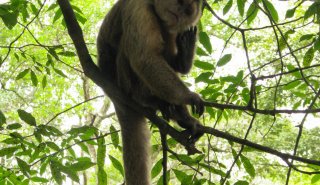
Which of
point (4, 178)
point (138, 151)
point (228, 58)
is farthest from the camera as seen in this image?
point (138, 151)

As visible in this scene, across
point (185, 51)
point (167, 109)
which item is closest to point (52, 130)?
point (167, 109)

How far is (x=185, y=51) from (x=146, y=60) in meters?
0.49

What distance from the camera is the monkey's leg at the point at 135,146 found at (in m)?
2.74

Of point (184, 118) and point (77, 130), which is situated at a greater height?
point (184, 118)

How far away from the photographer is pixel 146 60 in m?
2.53

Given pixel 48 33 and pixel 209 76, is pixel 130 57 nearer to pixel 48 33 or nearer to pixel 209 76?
pixel 209 76

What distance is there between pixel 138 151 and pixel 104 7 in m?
9.81

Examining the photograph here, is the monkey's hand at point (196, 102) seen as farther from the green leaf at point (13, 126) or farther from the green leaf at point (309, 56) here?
the green leaf at point (13, 126)

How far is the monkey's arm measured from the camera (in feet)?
9.60

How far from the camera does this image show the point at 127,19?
274 cm

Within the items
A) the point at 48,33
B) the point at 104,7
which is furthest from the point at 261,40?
the point at 48,33

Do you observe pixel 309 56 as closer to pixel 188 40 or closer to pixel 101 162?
pixel 188 40

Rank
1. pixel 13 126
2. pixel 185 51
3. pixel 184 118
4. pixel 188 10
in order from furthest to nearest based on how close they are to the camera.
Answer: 1. pixel 185 51
2. pixel 188 10
3. pixel 184 118
4. pixel 13 126

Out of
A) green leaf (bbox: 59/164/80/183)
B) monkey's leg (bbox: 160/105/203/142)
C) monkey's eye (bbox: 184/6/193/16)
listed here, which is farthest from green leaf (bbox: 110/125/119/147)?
monkey's eye (bbox: 184/6/193/16)
